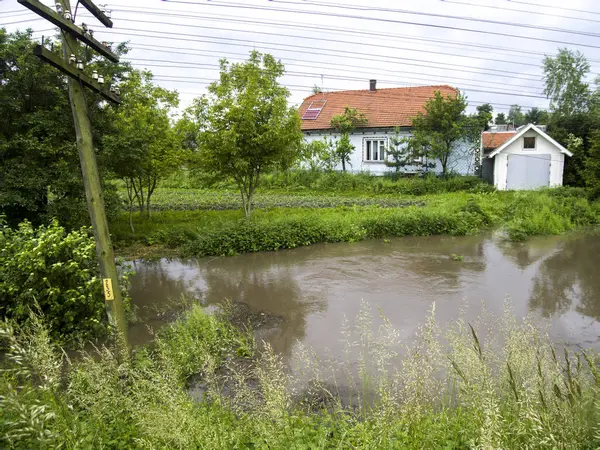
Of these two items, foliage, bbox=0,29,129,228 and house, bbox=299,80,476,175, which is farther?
house, bbox=299,80,476,175

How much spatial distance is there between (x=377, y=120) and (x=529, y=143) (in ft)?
29.0

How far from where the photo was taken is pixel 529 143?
23.0 m

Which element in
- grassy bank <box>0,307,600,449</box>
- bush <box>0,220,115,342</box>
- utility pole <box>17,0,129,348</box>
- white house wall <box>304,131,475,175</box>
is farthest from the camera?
white house wall <box>304,131,475,175</box>

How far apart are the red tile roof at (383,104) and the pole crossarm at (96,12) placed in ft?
73.6

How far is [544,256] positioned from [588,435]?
10.5m

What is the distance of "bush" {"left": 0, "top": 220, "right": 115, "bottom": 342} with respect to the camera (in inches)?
237

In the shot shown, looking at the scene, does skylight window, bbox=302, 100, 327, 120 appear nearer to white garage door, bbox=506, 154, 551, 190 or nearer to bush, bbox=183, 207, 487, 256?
white garage door, bbox=506, 154, 551, 190

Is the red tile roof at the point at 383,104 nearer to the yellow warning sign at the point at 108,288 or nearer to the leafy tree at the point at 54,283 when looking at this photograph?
the leafy tree at the point at 54,283

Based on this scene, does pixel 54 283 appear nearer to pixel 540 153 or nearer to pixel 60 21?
pixel 60 21

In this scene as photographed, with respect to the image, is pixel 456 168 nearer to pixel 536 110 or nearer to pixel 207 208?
pixel 207 208

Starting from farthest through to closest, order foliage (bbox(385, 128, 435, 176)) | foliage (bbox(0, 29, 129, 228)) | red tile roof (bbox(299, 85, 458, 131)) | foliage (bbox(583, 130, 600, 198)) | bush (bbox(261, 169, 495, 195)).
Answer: red tile roof (bbox(299, 85, 458, 131)) → foliage (bbox(385, 128, 435, 176)) → bush (bbox(261, 169, 495, 195)) → foliage (bbox(583, 130, 600, 198)) → foliage (bbox(0, 29, 129, 228))

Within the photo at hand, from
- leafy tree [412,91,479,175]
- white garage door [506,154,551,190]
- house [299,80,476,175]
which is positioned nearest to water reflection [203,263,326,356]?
leafy tree [412,91,479,175]

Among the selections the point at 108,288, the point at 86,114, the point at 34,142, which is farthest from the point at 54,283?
the point at 34,142

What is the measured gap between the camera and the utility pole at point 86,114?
4676mm
